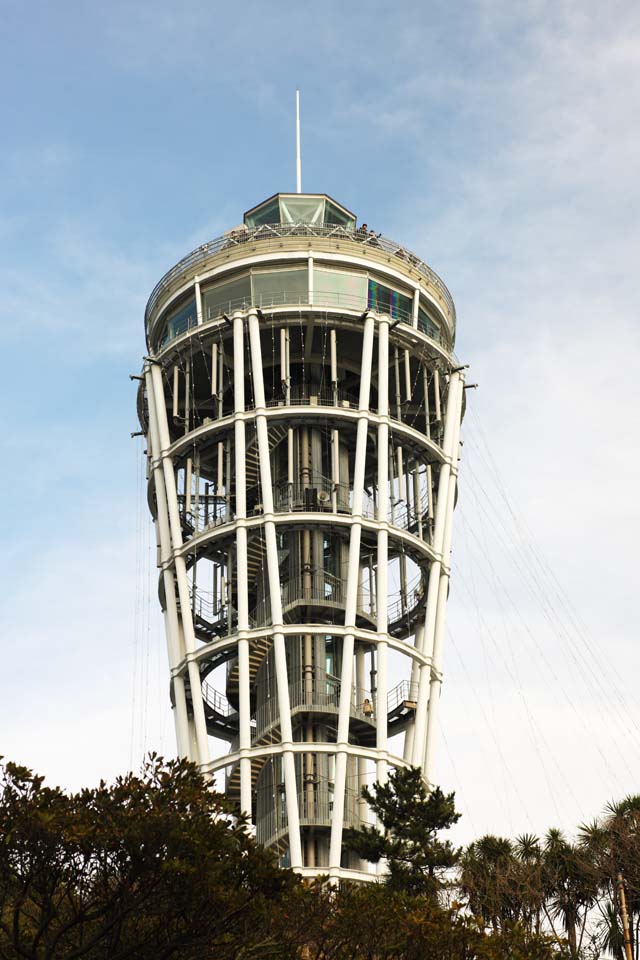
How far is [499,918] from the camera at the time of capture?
41781mm

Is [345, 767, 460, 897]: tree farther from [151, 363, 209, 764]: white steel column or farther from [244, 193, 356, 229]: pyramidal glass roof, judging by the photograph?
[244, 193, 356, 229]: pyramidal glass roof

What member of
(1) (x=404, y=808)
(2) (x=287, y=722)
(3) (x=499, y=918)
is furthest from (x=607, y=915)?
(2) (x=287, y=722)

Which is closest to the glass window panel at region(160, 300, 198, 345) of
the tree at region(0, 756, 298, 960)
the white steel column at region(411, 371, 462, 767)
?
the white steel column at region(411, 371, 462, 767)

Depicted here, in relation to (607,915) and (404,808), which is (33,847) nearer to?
(404,808)

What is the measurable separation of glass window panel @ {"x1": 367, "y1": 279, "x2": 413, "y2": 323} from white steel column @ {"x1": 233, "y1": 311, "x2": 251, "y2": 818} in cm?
508

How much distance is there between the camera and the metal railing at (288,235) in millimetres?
54406

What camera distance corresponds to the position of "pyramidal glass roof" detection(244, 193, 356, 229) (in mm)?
57500

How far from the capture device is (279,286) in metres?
53.3

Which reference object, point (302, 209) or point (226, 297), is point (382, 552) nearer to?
point (226, 297)

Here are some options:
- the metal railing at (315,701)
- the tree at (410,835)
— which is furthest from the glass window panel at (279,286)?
the tree at (410,835)

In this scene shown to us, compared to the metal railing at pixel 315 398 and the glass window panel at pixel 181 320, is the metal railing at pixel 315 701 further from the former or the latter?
the glass window panel at pixel 181 320

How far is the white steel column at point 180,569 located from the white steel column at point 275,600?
3096 mm

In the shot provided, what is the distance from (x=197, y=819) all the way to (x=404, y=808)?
13.4 meters

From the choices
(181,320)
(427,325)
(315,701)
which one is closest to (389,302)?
(427,325)
